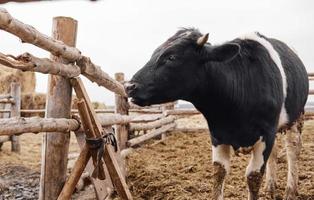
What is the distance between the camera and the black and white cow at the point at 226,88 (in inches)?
117

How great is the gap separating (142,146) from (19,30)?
17.2 feet

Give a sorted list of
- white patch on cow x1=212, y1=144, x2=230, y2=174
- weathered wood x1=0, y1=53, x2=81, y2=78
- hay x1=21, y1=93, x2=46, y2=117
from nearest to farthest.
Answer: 1. weathered wood x1=0, y1=53, x2=81, y2=78
2. white patch on cow x1=212, y1=144, x2=230, y2=174
3. hay x1=21, y1=93, x2=46, y2=117

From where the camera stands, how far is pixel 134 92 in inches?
112

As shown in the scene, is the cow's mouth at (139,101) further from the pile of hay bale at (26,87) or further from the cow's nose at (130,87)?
the pile of hay bale at (26,87)

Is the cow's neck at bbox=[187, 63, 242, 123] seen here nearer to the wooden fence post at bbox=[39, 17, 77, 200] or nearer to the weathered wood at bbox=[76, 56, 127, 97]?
the weathered wood at bbox=[76, 56, 127, 97]

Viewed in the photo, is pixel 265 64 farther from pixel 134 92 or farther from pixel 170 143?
pixel 170 143

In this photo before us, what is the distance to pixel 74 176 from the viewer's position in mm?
2631

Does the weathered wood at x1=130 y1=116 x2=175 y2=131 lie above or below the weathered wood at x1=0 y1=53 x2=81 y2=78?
below

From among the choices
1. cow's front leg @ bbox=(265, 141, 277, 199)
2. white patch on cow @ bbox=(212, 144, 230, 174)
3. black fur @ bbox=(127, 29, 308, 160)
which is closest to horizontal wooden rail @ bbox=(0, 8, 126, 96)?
black fur @ bbox=(127, 29, 308, 160)

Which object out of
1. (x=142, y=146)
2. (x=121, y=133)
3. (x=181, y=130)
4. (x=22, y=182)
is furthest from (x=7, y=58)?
(x=181, y=130)

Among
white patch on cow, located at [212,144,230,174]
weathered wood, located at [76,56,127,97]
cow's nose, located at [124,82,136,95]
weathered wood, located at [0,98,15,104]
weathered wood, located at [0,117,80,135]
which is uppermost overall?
weathered wood, located at [76,56,127,97]

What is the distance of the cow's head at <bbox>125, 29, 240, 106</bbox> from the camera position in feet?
9.46

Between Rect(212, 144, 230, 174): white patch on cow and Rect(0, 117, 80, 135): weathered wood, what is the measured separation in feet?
4.37

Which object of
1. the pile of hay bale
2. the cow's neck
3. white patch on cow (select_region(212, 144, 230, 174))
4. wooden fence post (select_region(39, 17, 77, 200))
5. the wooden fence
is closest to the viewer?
the wooden fence
